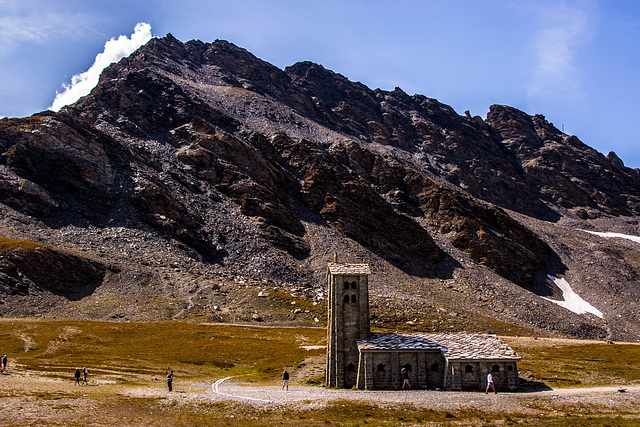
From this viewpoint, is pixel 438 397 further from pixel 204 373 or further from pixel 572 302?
pixel 572 302

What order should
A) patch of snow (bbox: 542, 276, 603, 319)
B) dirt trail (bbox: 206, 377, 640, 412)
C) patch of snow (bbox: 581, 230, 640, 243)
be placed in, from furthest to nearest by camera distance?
1. patch of snow (bbox: 581, 230, 640, 243)
2. patch of snow (bbox: 542, 276, 603, 319)
3. dirt trail (bbox: 206, 377, 640, 412)

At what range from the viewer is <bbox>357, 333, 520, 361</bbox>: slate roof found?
40.1 metres

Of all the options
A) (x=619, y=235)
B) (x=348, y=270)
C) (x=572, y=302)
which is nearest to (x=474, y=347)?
(x=348, y=270)

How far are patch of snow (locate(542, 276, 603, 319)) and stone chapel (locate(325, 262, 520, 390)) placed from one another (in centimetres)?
9709

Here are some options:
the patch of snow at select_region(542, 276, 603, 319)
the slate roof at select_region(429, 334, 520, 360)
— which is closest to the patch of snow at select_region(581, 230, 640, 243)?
the patch of snow at select_region(542, 276, 603, 319)

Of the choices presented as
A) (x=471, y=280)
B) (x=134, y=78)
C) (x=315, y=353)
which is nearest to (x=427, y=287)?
(x=471, y=280)

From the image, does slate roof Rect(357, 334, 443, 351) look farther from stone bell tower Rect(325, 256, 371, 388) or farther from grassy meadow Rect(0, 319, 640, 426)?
grassy meadow Rect(0, 319, 640, 426)

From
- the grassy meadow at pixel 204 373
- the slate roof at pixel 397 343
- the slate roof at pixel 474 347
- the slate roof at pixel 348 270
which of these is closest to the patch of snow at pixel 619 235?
the grassy meadow at pixel 204 373

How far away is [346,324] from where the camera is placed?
44.7 metres

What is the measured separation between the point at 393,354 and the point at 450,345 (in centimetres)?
573

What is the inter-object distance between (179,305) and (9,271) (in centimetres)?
3152

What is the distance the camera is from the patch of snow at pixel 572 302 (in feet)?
407

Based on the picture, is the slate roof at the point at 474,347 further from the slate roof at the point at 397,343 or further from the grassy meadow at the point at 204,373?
the grassy meadow at the point at 204,373

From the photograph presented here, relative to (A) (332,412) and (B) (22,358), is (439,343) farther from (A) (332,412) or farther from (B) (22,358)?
(B) (22,358)
